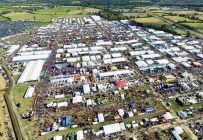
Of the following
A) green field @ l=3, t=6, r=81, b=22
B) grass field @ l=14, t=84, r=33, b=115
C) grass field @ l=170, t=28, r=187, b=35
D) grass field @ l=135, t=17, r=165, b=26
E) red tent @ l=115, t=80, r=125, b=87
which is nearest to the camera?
grass field @ l=14, t=84, r=33, b=115

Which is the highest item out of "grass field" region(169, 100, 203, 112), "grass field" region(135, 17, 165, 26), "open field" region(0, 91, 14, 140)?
"grass field" region(135, 17, 165, 26)

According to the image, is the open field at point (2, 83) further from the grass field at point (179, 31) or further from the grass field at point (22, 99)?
the grass field at point (179, 31)

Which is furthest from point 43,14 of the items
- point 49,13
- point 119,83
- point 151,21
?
point 119,83

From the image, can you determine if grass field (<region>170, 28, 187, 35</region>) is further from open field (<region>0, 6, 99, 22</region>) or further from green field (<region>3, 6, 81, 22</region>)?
green field (<region>3, 6, 81, 22</region>)

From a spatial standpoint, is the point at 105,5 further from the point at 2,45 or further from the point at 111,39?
the point at 2,45

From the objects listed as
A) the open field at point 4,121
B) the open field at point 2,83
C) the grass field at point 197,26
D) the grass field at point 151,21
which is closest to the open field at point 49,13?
the grass field at point 151,21

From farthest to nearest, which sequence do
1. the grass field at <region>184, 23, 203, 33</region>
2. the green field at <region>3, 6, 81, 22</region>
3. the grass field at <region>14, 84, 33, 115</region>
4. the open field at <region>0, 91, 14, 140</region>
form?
the green field at <region>3, 6, 81, 22</region>
the grass field at <region>184, 23, 203, 33</region>
the grass field at <region>14, 84, 33, 115</region>
the open field at <region>0, 91, 14, 140</region>

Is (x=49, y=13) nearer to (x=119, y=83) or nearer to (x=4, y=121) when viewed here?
(x=119, y=83)

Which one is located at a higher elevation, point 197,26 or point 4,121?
point 197,26

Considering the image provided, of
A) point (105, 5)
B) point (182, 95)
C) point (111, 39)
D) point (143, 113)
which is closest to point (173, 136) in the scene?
point (143, 113)

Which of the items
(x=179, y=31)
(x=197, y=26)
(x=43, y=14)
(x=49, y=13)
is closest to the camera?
(x=179, y=31)

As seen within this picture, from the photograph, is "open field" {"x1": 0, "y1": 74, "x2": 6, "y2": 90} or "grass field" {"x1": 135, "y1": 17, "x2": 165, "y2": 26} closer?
"open field" {"x1": 0, "y1": 74, "x2": 6, "y2": 90}

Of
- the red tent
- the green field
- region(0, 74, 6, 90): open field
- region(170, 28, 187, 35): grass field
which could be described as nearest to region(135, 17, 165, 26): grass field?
region(170, 28, 187, 35): grass field
